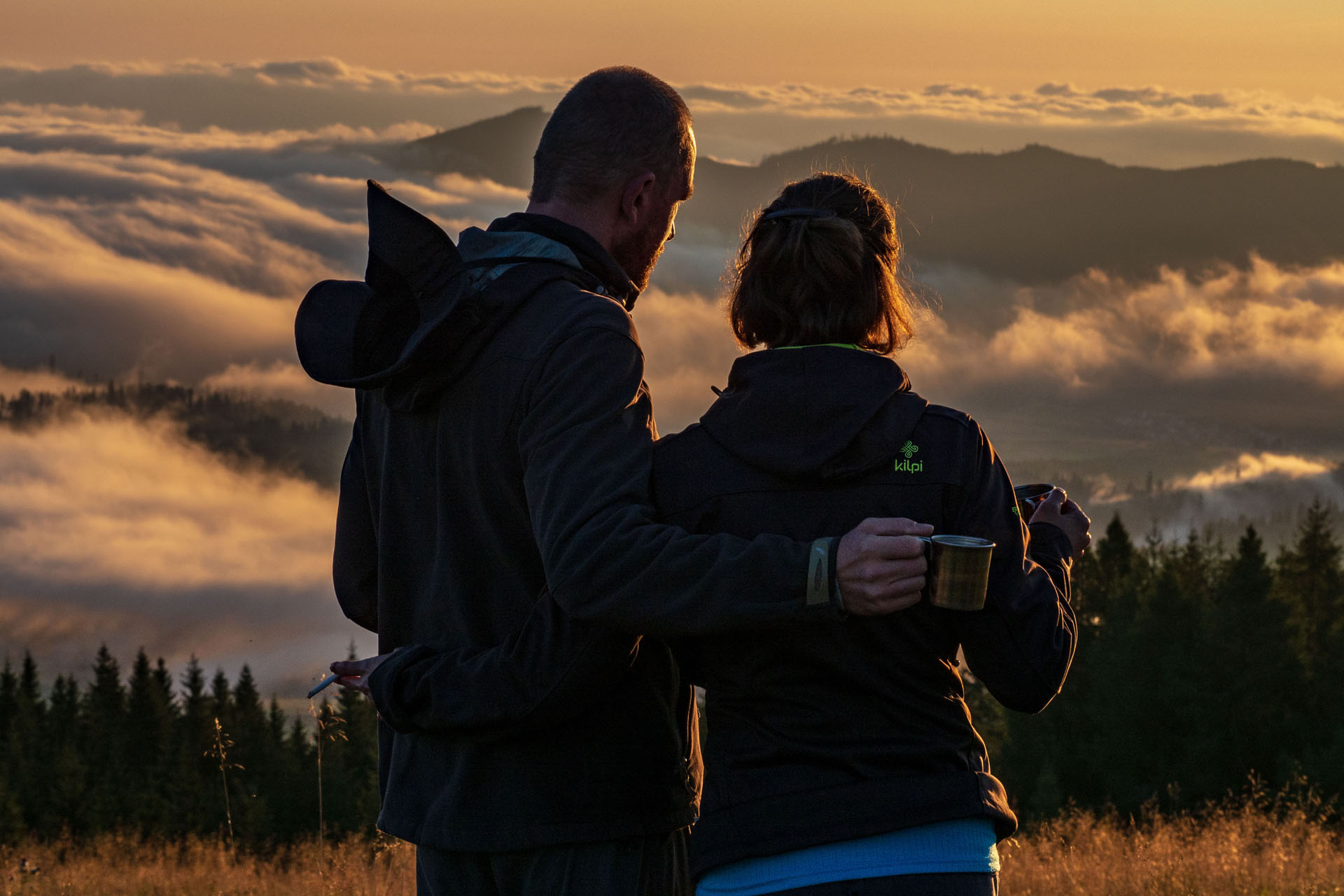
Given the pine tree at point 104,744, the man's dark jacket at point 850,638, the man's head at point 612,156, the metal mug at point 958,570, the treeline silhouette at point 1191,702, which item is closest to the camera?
the metal mug at point 958,570

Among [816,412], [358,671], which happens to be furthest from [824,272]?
[358,671]

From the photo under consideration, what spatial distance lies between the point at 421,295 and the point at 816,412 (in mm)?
943

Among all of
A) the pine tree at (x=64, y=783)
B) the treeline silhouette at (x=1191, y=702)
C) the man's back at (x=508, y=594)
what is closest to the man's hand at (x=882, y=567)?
the man's back at (x=508, y=594)

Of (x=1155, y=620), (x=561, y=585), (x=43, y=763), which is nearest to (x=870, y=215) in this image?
(x=561, y=585)

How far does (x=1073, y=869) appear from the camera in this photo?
26.1ft

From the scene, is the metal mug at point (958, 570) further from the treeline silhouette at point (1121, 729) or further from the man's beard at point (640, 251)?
the treeline silhouette at point (1121, 729)

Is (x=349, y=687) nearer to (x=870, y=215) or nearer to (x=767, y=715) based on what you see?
(x=767, y=715)

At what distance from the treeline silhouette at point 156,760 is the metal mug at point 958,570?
5541 centimetres

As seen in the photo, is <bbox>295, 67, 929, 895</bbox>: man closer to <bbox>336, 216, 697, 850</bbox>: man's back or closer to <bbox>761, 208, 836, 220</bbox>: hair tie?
<bbox>336, 216, 697, 850</bbox>: man's back

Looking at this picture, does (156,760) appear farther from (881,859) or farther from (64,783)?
(881,859)

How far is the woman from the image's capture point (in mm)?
2291

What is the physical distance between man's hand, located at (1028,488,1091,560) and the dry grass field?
15.3 ft

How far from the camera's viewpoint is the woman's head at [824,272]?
2467 mm

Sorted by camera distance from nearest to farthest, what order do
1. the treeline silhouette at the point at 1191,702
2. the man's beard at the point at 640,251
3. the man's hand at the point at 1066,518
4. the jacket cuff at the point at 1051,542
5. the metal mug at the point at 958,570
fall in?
the metal mug at the point at 958,570
the jacket cuff at the point at 1051,542
the man's hand at the point at 1066,518
the man's beard at the point at 640,251
the treeline silhouette at the point at 1191,702
